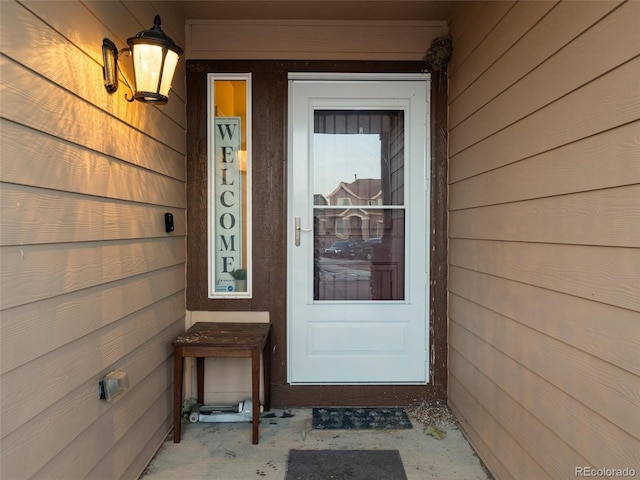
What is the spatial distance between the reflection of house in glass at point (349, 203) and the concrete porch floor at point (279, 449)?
1.19 m

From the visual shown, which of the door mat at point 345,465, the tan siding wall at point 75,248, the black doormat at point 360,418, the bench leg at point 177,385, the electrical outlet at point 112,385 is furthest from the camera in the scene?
the black doormat at point 360,418

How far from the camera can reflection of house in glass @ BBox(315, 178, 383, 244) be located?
9.19 ft

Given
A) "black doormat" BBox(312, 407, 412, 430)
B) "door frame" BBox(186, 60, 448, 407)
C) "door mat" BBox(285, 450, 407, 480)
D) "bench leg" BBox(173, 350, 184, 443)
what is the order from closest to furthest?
"door mat" BBox(285, 450, 407, 480), "bench leg" BBox(173, 350, 184, 443), "black doormat" BBox(312, 407, 412, 430), "door frame" BBox(186, 60, 448, 407)

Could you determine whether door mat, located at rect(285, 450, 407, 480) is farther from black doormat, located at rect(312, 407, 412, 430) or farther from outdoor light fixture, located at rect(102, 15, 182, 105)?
outdoor light fixture, located at rect(102, 15, 182, 105)

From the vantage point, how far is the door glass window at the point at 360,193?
2801mm

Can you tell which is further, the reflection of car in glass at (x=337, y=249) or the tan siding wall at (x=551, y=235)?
the reflection of car in glass at (x=337, y=249)

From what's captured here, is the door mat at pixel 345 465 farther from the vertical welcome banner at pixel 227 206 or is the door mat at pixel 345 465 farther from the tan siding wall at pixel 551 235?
the vertical welcome banner at pixel 227 206

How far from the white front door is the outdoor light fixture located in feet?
3.55

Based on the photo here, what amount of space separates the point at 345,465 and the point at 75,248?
1614mm

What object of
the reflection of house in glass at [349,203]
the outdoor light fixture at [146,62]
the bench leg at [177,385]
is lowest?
the bench leg at [177,385]

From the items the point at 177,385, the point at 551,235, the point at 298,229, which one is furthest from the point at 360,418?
the point at 551,235

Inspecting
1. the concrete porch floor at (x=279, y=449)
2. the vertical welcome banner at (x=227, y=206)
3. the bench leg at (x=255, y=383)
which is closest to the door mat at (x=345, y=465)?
the concrete porch floor at (x=279, y=449)

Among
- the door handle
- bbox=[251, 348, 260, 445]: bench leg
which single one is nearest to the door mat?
bbox=[251, 348, 260, 445]: bench leg

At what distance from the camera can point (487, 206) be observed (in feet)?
6.98
